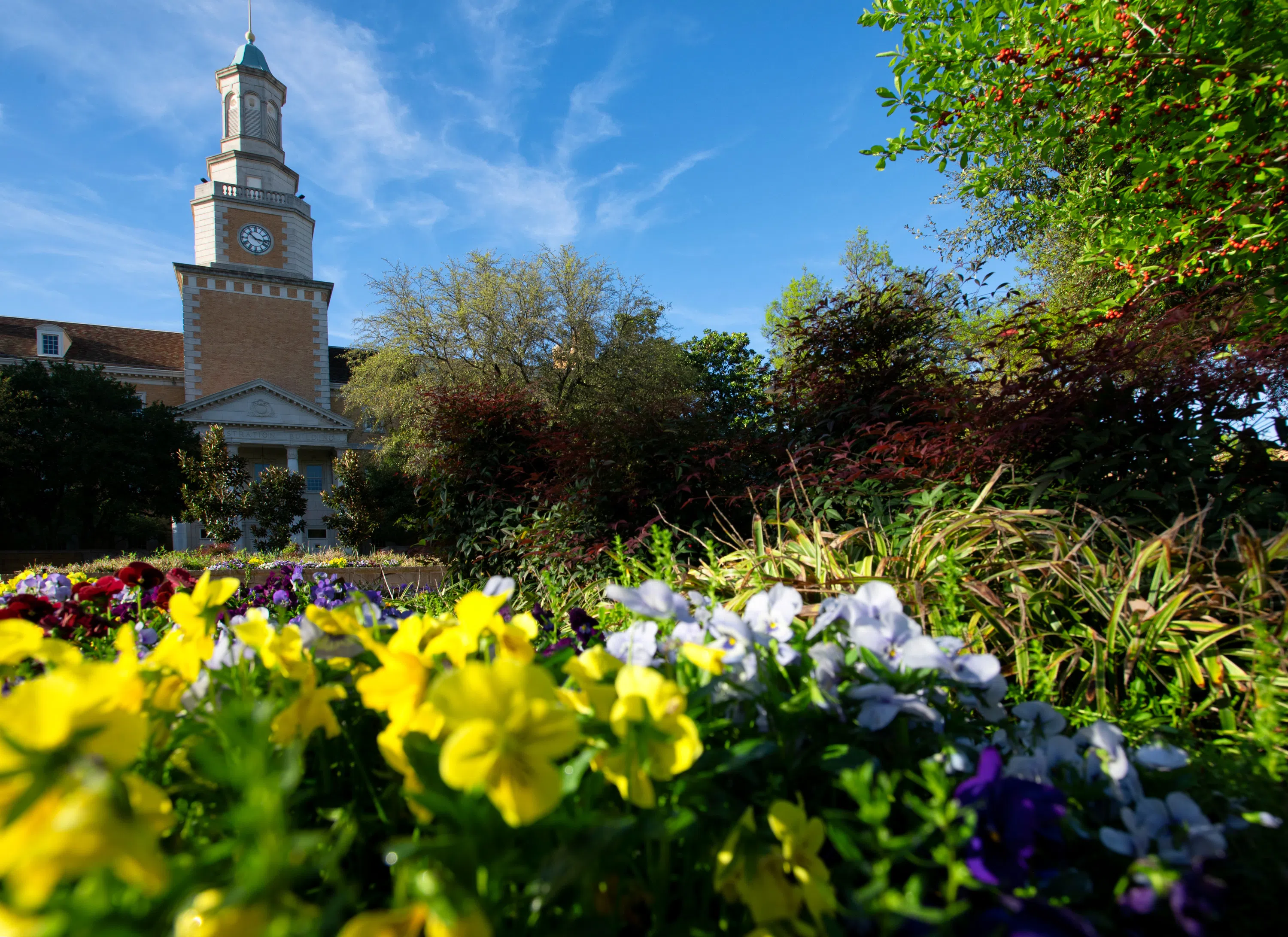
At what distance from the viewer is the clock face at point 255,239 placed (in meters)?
31.8

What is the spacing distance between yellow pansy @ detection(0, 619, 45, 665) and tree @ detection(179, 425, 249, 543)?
17.4 m

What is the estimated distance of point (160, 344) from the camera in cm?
3528

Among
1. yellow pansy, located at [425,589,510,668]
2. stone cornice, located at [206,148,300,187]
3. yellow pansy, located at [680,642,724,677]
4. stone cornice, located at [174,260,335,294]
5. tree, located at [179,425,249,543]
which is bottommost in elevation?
yellow pansy, located at [680,642,724,677]

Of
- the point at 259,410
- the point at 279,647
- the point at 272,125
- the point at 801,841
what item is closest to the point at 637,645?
the point at 801,841

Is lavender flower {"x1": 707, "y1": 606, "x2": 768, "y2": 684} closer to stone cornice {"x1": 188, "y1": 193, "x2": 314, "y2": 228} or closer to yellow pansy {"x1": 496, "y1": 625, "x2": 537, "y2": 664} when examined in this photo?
yellow pansy {"x1": 496, "y1": 625, "x2": 537, "y2": 664}

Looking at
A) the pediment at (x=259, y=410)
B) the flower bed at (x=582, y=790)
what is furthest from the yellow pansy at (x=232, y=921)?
the pediment at (x=259, y=410)

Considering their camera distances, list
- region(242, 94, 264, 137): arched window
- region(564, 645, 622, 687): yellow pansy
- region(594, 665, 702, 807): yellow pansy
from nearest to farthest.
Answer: region(594, 665, 702, 807): yellow pansy < region(564, 645, 622, 687): yellow pansy < region(242, 94, 264, 137): arched window

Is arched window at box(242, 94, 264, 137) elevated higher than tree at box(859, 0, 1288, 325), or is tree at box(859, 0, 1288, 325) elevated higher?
arched window at box(242, 94, 264, 137)

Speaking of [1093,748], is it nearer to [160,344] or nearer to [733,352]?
[733,352]

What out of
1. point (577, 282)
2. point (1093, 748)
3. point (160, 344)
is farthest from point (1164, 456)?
point (160, 344)

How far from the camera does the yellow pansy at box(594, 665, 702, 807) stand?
26.5 inches

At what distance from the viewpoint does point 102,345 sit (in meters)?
33.8

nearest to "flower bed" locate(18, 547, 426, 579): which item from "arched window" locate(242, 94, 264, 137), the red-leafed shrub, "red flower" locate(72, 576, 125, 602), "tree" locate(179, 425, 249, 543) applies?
"tree" locate(179, 425, 249, 543)

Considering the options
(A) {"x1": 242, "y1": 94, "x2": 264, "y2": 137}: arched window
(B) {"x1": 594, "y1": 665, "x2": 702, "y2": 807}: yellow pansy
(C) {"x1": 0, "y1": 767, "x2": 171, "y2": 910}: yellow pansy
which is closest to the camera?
(C) {"x1": 0, "y1": 767, "x2": 171, "y2": 910}: yellow pansy
